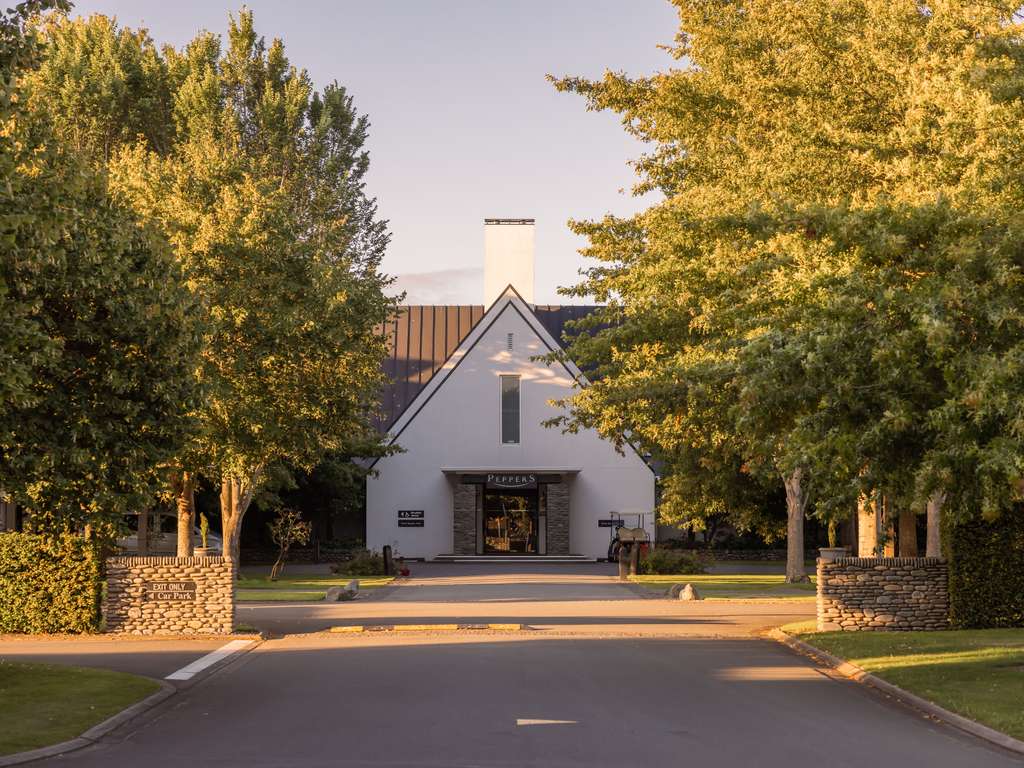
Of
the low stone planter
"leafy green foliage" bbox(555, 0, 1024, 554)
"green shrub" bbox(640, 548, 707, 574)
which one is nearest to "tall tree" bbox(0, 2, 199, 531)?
"leafy green foliage" bbox(555, 0, 1024, 554)

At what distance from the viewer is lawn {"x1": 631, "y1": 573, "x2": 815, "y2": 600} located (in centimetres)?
3397

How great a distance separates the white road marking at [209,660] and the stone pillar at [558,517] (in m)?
32.6

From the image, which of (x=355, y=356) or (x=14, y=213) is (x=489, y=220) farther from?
(x=14, y=213)

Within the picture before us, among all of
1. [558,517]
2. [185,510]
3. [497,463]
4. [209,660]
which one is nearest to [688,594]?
[185,510]

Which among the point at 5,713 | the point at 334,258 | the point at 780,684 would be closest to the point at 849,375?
the point at 780,684

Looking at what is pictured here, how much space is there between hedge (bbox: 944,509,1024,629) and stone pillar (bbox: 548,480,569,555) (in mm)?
31784

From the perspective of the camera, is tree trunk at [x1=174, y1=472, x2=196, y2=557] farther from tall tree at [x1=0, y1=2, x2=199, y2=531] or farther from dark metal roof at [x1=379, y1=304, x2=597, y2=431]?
dark metal roof at [x1=379, y1=304, x2=597, y2=431]

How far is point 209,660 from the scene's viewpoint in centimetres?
1992

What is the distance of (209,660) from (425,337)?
44.7 m

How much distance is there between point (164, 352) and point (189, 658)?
6336mm

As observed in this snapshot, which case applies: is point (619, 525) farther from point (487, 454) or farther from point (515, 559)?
point (487, 454)

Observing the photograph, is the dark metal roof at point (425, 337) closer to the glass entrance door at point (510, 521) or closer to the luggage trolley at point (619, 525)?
the glass entrance door at point (510, 521)

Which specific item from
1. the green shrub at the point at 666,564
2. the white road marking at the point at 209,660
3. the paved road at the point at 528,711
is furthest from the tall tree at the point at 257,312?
the green shrub at the point at 666,564

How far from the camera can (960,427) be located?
13156 millimetres
